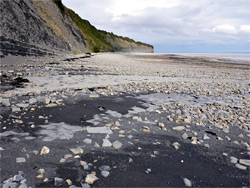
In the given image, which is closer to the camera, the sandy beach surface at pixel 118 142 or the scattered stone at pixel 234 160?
the sandy beach surface at pixel 118 142

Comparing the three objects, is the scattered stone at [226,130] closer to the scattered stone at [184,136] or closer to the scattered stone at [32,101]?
the scattered stone at [184,136]

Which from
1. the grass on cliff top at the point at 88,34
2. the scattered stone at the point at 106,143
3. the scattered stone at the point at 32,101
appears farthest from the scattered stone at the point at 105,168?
the grass on cliff top at the point at 88,34

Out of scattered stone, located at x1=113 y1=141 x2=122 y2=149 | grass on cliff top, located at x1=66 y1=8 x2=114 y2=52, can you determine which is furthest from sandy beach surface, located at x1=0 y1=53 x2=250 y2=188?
grass on cliff top, located at x1=66 y1=8 x2=114 y2=52

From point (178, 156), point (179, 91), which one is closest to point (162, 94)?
point (179, 91)

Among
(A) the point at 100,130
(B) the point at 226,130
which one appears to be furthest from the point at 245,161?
(A) the point at 100,130

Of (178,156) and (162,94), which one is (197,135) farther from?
(162,94)

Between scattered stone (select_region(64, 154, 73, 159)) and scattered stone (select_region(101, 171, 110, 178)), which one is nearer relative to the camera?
scattered stone (select_region(101, 171, 110, 178))

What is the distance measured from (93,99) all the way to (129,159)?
4.38 meters

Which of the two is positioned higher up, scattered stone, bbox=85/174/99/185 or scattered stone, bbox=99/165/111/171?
scattered stone, bbox=85/174/99/185

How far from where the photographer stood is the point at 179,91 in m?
10.3

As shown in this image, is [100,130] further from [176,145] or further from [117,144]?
[176,145]

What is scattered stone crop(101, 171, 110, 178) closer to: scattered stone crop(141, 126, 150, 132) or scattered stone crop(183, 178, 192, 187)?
scattered stone crop(183, 178, 192, 187)

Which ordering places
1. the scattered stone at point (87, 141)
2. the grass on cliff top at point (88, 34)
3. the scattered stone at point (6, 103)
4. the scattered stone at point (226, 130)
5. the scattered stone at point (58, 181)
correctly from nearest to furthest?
the scattered stone at point (58, 181) → the scattered stone at point (87, 141) → the scattered stone at point (226, 130) → the scattered stone at point (6, 103) → the grass on cliff top at point (88, 34)

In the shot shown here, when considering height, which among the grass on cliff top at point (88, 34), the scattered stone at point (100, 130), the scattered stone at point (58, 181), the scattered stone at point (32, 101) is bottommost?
the scattered stone at point (58, 181)
